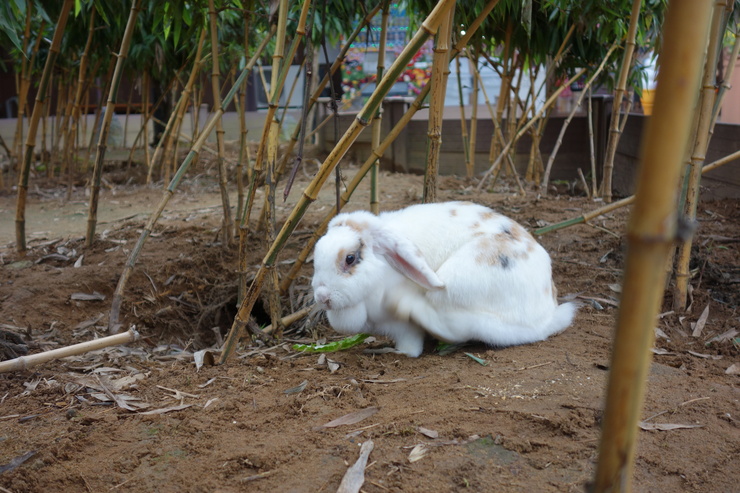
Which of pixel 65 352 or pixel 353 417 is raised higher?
pixel 65 352

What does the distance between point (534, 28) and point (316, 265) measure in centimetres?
408

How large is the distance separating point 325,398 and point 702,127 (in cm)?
202

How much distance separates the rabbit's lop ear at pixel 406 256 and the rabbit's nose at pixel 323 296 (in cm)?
28

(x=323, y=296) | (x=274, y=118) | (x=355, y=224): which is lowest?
(x=323, y=296)

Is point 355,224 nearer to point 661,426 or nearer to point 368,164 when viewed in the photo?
point 368,164

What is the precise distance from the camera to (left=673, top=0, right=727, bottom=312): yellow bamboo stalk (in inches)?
108

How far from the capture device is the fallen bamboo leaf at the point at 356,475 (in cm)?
170

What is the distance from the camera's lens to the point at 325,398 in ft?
7.73

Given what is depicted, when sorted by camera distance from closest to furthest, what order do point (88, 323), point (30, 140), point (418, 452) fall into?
point (418, 452) → point (88, 323) → point (30, 140)

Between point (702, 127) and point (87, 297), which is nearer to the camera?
point (702, 127)

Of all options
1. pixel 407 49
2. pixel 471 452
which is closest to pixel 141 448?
pixel 471 452

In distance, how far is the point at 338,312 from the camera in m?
2.74

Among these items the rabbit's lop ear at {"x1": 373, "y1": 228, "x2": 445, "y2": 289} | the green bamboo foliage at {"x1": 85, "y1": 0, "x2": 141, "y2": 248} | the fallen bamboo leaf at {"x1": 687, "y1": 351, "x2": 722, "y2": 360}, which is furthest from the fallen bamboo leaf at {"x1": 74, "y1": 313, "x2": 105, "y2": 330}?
the fallen bamboo leaf at {"x1": 687, "y1": 351, "x2": 722, "y2": 360}

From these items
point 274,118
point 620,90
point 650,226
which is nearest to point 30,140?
point 274,118
